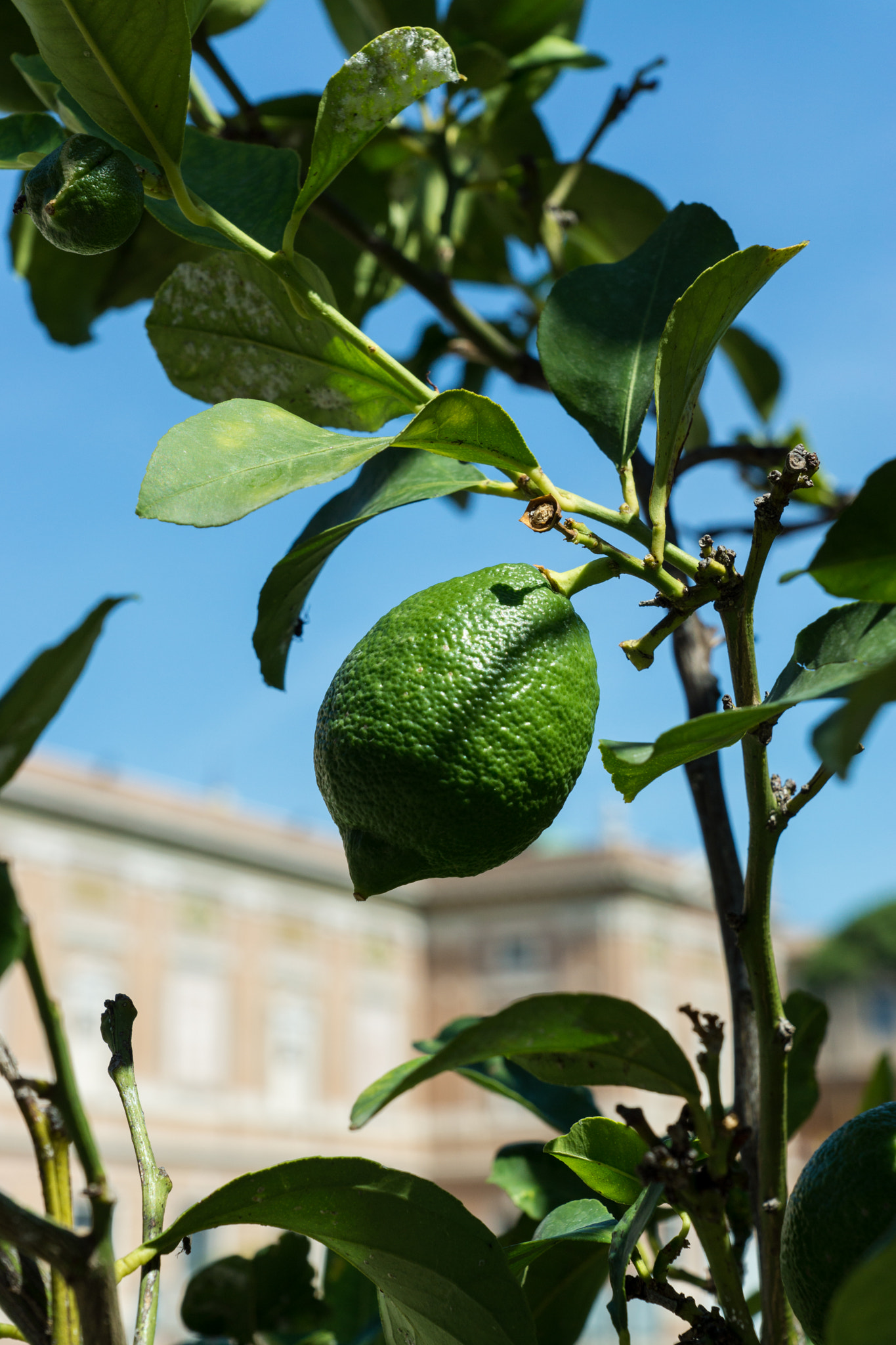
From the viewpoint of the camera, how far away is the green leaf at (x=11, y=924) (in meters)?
0.28

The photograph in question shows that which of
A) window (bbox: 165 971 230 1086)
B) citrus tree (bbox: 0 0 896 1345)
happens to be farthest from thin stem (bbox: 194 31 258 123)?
window (bbox: 165 971 230 1086)

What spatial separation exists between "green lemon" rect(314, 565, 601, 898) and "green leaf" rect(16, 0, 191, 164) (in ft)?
0.55

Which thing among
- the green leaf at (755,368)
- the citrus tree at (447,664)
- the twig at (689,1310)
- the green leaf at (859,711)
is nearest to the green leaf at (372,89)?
the citrus tree at (447,664)

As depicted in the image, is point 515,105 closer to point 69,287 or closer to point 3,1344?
point 69,287

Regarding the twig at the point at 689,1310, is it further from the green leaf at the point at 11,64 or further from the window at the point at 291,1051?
the window at the point at 291,1051

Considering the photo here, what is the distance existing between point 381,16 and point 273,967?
1188 centimetres

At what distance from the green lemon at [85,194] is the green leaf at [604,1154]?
31cm

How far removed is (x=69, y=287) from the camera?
2.66 ft

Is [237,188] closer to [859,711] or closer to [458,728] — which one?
[458,728]

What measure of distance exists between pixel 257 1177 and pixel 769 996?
0.15 meters

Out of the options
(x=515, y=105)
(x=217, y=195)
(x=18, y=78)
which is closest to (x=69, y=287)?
(x=18, y=78)

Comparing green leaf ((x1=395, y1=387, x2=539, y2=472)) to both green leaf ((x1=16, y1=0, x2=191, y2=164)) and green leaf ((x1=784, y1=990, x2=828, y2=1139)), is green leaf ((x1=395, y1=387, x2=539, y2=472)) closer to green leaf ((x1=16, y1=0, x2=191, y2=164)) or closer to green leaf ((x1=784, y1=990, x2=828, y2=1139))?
green leaf ((x1=16, y1=0, x2=191, y2=164))

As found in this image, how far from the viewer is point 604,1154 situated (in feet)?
1.33

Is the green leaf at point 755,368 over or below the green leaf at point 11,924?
over
